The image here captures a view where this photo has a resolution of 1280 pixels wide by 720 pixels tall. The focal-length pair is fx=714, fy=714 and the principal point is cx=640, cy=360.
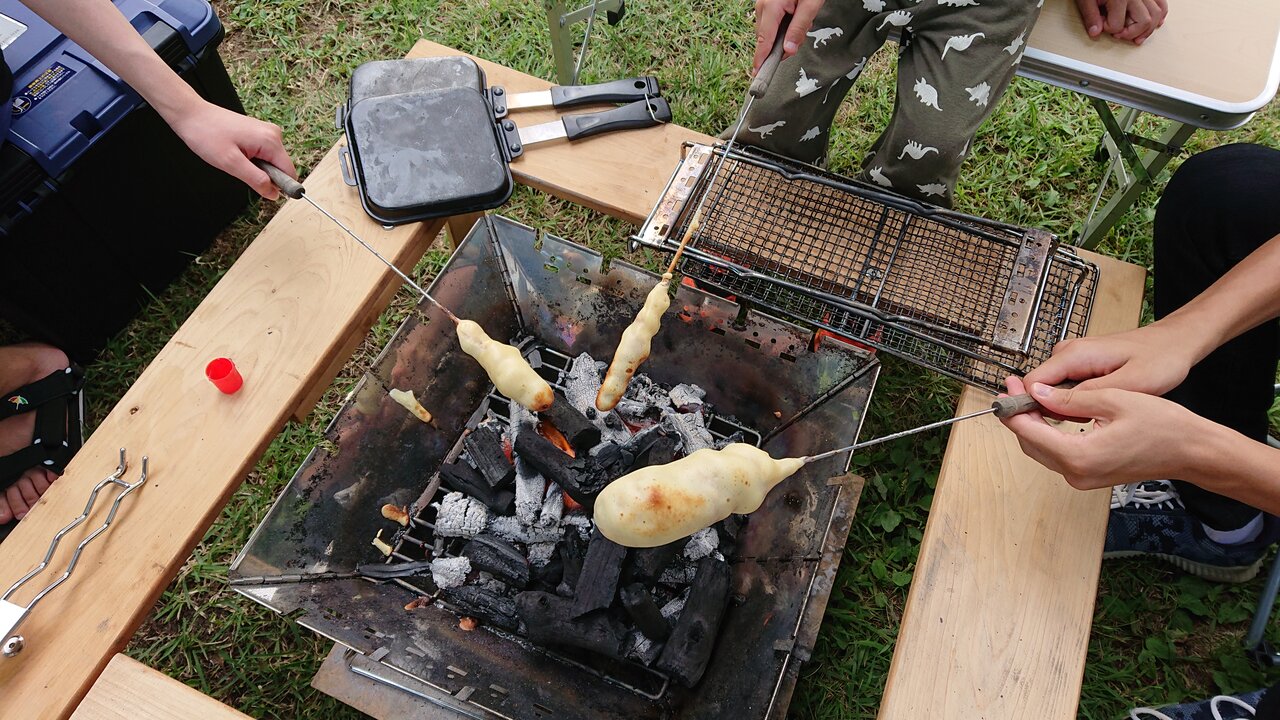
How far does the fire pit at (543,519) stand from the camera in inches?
73.7

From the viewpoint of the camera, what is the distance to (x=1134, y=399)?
4.89 feet

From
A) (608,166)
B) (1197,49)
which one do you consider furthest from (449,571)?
(1197,49)

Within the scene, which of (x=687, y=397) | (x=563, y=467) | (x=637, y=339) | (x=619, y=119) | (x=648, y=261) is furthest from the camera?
(x=648, y=261)

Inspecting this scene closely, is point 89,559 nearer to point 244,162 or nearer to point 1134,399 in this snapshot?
point 244,162

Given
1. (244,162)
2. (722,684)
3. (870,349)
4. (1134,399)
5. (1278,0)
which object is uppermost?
(244,162)

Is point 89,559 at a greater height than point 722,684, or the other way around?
point 89,559

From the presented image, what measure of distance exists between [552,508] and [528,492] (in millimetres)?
89

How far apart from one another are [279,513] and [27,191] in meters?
1.41

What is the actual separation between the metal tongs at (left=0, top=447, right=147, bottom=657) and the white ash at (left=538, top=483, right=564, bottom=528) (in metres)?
1.03

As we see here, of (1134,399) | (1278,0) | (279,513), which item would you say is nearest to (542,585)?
(279,513)

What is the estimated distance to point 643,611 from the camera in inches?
76.7

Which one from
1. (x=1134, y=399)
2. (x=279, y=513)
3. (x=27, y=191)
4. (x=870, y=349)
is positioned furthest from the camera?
(x=27, y=191)

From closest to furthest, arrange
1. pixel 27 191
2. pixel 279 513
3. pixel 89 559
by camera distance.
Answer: pixel 89 559
pixel 279 513
pixel 27 191

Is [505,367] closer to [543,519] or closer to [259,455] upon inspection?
[543,519]
